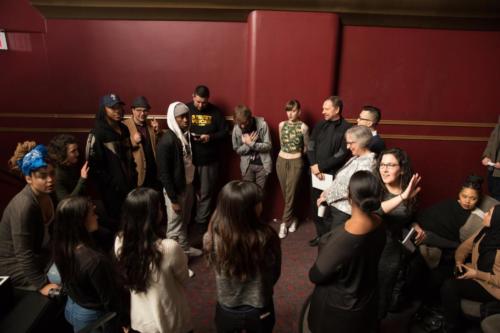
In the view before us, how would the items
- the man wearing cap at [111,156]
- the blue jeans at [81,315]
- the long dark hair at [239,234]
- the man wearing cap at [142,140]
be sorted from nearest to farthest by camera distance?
the long dark hair at [239,234] < the blue jeans at [81,315] < the man wearing cap at [111,156] < the man wearing cap at [142,140]

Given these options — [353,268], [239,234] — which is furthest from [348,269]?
[239,234]

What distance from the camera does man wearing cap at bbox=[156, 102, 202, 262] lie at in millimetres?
2811

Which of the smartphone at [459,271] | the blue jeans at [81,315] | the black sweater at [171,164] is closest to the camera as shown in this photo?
the blue jeans at [81,315]

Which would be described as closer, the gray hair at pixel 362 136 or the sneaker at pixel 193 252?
the gray hair at pixel 362 136

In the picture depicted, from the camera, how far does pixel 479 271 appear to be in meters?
2.32

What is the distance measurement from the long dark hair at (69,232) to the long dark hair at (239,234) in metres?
0.65

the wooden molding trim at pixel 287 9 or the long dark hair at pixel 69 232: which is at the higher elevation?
the wooden molding trim at pixel 287 9

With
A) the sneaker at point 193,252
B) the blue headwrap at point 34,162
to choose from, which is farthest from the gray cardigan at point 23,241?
the sneaker at point 193,252

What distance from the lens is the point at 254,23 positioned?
3.60 meters

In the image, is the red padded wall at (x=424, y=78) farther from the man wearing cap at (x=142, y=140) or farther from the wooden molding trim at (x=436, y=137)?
the man wearing cap at (x=142, y=140)

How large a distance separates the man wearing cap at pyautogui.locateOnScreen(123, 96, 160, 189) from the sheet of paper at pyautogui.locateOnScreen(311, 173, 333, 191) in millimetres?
1665

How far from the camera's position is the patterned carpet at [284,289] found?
2590 mm

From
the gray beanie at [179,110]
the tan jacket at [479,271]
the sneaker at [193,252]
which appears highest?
the gray beanie at [179,110]

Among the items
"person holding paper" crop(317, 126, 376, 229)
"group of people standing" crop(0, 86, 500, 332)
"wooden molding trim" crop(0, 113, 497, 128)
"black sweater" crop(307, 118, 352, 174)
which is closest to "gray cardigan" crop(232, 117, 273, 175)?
"group of people standing" crop(0, 86, 500, 332)
